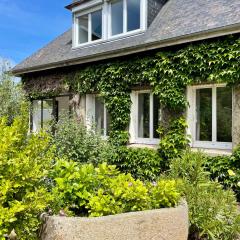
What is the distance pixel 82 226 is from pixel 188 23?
22.6ft

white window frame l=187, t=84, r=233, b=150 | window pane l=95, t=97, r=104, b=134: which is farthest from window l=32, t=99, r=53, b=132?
white window frame l=187, t=84, r=233, b=150

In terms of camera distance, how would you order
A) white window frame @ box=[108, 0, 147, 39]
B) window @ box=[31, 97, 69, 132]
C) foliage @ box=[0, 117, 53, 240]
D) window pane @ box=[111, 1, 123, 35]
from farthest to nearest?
window @ box=[31, 97, 69, 132]
window pane @ box=[111, 1, 123, 35]
white window frame @ box=[108, 0, 147, 39]
foliage @ box=[0, 117, 53, 240]

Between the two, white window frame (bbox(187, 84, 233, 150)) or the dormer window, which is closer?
white window frame (bbox(187, 84, 233, 150))

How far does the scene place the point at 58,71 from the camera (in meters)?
12.1

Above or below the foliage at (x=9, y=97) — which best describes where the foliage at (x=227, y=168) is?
below

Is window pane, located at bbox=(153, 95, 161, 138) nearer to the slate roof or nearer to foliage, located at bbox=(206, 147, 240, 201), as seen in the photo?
the slate roof

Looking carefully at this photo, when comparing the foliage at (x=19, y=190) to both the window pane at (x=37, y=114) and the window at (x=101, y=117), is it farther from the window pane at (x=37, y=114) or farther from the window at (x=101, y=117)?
the window pane at (x=37, y=114)

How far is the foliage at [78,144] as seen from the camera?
27.1 ft

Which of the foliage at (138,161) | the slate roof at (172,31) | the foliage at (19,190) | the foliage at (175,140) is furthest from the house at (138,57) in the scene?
the foliage at (19,190)

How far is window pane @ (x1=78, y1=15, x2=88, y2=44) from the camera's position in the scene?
39.4 ft

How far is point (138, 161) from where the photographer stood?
9.36 m

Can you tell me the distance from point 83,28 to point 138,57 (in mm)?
3597

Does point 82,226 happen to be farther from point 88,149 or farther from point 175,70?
point 175,70

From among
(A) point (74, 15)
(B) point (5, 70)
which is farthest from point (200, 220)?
(B) point (5, 70)
